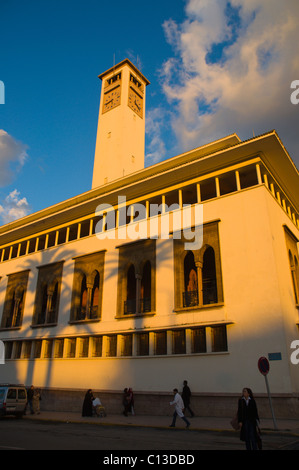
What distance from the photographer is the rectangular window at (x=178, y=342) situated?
19123mm

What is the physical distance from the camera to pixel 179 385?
715 inches

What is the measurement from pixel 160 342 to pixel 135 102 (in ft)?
110

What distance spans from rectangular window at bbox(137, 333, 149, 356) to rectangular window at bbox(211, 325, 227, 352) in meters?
4.41

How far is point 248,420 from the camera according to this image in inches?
314

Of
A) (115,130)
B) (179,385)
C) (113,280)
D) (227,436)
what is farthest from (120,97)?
(227,436)

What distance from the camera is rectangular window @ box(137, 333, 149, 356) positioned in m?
20.6

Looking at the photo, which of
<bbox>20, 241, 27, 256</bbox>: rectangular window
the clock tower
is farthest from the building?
the clock tower

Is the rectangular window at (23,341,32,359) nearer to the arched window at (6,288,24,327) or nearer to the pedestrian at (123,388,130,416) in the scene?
the arched window at (6,288,24,327)

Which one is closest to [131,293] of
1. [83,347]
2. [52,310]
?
[83,347]

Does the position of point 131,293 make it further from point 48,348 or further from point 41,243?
point 41,243

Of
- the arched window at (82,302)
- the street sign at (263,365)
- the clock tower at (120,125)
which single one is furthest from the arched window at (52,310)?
the street sign at (263,365)

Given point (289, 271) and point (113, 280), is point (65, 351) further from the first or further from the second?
point (289, 271)

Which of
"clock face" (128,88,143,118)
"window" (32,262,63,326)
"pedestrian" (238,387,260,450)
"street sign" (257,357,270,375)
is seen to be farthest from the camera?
"clock face" (128,88,143,118)

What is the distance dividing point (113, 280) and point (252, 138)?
12.3 meters
